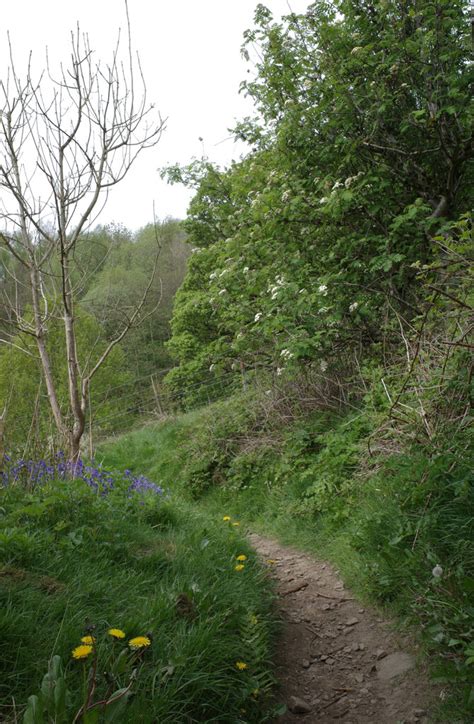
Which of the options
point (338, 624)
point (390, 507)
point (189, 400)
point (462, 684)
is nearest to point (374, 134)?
point (390, 507)

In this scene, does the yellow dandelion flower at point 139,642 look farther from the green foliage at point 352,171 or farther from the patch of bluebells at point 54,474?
the green foliage at point 352,171

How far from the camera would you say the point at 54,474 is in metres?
4.57

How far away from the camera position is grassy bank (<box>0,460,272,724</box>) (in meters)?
2.16

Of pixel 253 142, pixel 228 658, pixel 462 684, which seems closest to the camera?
pixel 462 684

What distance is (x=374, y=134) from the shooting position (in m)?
6.55

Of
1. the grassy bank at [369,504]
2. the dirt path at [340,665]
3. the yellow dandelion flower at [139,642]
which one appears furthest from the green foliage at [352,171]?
the yellow dandelion flower at [139,642]

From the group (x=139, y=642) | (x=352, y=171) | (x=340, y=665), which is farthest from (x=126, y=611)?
(x=352, y=171)

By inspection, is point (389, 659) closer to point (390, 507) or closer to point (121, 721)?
point (390, 507)

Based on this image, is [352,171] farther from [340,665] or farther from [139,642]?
[139,642]

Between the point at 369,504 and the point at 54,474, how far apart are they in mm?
2699

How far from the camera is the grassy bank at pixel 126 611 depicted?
7.09ft

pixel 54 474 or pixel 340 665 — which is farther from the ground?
pixel 54 474

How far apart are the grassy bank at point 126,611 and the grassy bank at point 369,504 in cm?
88

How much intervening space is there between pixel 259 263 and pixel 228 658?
584cm
